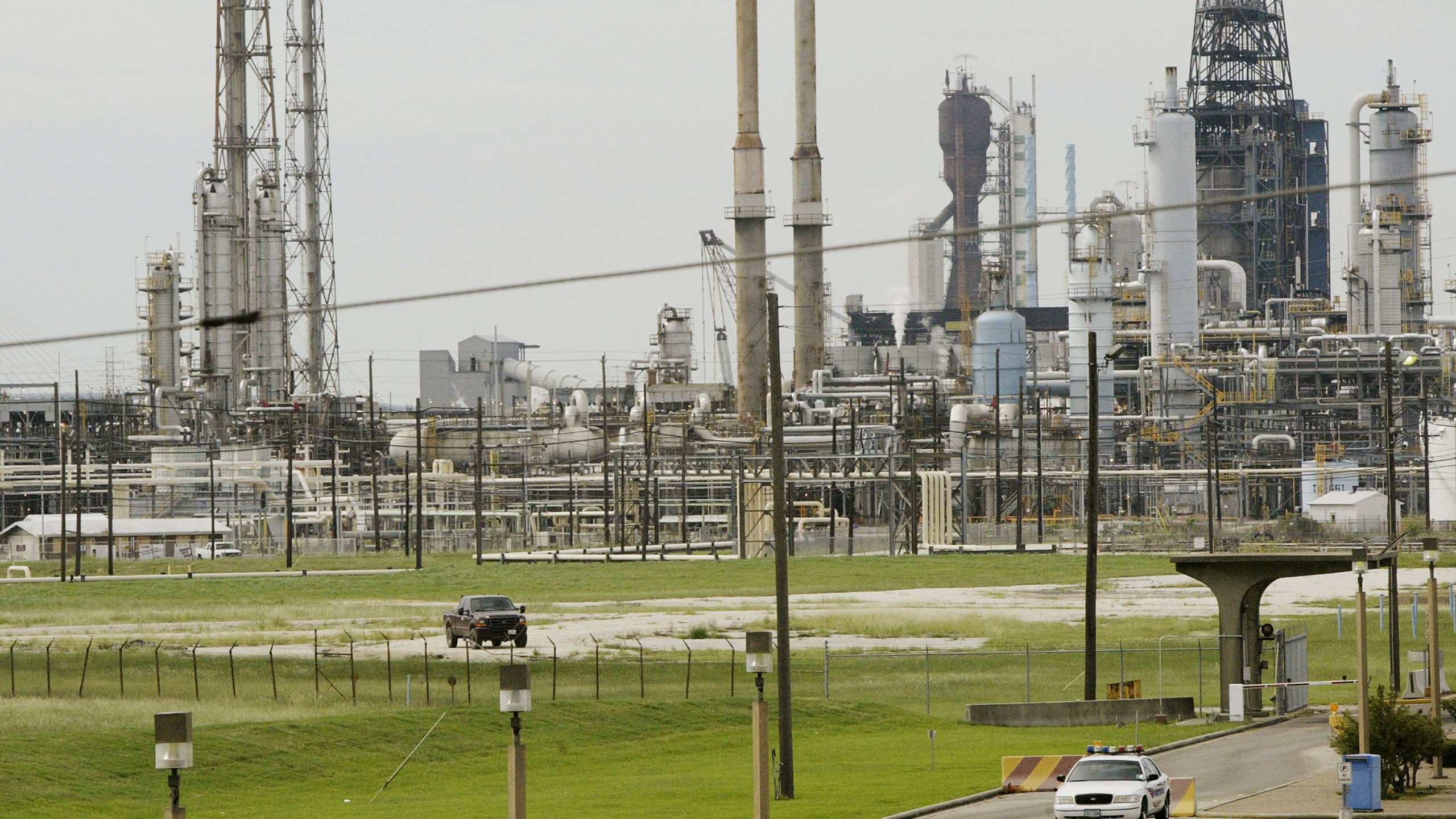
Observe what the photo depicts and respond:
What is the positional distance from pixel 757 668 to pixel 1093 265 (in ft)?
312

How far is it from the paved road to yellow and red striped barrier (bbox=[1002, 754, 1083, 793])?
244mm

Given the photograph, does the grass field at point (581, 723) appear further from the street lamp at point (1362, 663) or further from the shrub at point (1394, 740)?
the street lamp at point (1362, 663)

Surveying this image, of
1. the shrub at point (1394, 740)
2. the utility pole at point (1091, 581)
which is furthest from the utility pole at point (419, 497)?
the shrub at point (1394, 740)

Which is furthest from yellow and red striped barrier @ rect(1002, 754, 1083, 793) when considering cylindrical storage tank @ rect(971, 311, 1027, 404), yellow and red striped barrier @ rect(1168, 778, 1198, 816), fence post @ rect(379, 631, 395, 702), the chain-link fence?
cylindrical storage tank @ rect(971, 311, 1027, 404)

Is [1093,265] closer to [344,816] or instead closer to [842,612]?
[842,612]

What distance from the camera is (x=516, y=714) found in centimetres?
1920

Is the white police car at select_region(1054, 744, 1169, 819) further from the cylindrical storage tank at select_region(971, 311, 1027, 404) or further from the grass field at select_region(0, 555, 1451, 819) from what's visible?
the cylindrical storage tank at select_region(971, 311, 1027, 404)

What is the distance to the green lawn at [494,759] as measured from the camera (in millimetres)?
26672

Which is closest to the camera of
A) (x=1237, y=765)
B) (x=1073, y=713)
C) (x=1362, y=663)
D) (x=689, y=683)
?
(x=1362, y=663)

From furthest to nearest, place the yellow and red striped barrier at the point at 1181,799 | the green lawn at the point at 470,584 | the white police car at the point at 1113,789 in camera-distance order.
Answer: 1. the green lawn at the point at 470,584
2. the yellow and red striped barrier at the point at 1181,799
3. the white police car at the point at 1113,789

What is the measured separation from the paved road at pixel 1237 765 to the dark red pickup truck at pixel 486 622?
2054 cm

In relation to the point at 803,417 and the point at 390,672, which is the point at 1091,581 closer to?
the point at 390,672

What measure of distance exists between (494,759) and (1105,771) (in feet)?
40.2

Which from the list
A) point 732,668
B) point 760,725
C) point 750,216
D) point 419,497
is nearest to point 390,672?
point 732,668
